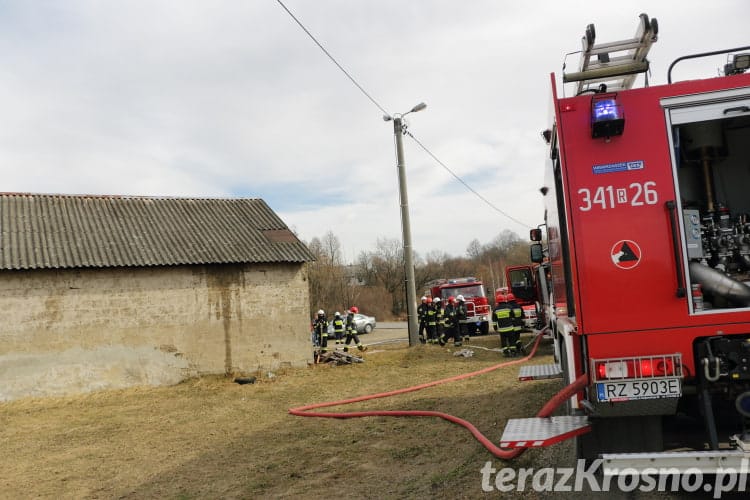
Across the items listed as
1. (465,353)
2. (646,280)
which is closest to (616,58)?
(646,280)

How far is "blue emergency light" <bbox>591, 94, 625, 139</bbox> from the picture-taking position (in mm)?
3703

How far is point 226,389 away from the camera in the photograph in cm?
1284

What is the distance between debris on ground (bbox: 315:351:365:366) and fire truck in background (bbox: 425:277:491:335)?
810 cm

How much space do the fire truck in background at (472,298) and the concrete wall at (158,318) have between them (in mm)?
9580

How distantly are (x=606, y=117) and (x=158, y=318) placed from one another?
12.2 m

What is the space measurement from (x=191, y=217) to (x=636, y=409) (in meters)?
14.8

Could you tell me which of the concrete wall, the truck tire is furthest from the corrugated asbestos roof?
the truck tire

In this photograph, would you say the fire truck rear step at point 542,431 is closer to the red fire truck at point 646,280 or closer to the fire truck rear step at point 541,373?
the red fire truck at point 646,280

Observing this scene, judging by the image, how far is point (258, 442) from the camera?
791 centimetres

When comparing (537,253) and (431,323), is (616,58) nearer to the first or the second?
(537,253)

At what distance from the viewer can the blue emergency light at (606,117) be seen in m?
3.70

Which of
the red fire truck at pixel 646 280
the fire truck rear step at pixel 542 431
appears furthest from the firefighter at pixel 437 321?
the red fire truck at pixel 646 280

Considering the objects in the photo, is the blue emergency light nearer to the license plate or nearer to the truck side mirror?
Answer: the license plate

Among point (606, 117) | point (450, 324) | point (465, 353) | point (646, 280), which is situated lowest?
point (465, 353)
